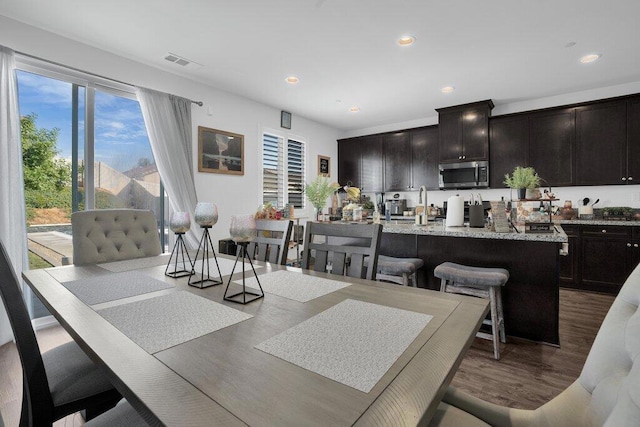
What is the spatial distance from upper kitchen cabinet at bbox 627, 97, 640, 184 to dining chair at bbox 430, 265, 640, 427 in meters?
4.65

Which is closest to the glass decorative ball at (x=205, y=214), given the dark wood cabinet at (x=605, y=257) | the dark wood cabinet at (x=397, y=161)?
the dark wood cabinet at (x=605, y=257)

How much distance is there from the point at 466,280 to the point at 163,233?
126 inches

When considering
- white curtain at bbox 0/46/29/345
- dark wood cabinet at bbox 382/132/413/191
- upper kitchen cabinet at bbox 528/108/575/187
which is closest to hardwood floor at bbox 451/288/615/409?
upper kitchen cabinet at bbox 528/108/575/187

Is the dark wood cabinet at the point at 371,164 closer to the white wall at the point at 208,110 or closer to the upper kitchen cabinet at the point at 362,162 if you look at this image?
the upper kitchen cabinet at the point at 362,162

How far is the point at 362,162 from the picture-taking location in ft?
20.2

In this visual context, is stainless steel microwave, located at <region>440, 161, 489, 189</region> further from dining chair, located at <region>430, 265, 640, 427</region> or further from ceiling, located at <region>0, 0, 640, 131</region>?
dining chair, located at <region>430, 265, 640, 427</region>

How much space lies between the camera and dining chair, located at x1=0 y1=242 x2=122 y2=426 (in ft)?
2.83

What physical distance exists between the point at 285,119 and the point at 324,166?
1.33 metres

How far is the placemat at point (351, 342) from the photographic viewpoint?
0.65 m

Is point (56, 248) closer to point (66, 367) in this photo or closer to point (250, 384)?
point (66, 367)

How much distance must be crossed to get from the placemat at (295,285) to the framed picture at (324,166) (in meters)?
4.54

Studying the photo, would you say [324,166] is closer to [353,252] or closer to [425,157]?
[425,157]

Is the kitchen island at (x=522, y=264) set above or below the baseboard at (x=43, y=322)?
above

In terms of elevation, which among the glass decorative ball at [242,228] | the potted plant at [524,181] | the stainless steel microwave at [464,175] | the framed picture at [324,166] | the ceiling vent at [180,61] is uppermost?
the ceiling vent at [180,61]
